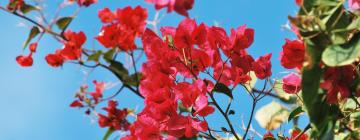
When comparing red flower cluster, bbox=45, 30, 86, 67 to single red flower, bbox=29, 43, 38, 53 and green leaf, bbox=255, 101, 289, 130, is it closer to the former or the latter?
single red flower, bbox=29, 43, 38, 53

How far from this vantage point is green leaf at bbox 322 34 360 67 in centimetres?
66

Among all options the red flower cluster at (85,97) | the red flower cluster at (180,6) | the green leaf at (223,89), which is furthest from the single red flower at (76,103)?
the red flower cluster at (180,6)

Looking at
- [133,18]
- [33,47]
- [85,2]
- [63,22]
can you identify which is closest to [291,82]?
[133,18]

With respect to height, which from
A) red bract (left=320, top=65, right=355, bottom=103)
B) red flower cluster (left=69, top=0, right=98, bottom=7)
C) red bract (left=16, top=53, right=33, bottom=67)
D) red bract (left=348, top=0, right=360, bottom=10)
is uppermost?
red flower cluster (left=69, top=0, right=98, bottom=7)

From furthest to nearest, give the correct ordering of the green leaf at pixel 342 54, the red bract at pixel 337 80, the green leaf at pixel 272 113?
the green leaf at pixel 272 113 → the red bract at pixel 337 80 → the green leaf at pixel 342 54

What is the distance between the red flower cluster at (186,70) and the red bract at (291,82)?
0.29ft

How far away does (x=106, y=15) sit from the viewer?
1.53 m

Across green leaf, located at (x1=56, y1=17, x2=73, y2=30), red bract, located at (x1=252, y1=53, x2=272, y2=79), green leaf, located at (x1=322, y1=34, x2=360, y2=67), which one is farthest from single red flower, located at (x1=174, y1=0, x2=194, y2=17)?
green leaf, located at (x1=56, y1=17, x2=73, y2=30)

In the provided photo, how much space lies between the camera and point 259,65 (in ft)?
3.54

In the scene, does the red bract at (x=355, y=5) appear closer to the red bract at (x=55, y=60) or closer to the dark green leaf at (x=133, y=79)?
the dark green leaf at (x=133, y=79)

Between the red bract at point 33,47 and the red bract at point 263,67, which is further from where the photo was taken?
the red bract at point 33,47

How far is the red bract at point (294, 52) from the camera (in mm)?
813

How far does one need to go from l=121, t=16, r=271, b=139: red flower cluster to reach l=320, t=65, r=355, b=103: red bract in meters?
0.24

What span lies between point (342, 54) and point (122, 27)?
91 centimetres
